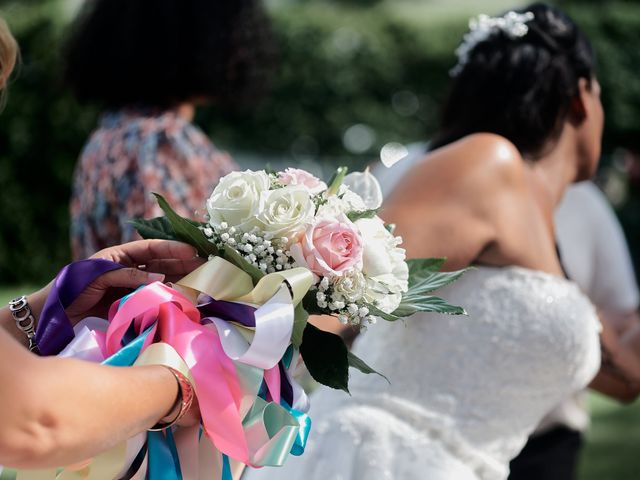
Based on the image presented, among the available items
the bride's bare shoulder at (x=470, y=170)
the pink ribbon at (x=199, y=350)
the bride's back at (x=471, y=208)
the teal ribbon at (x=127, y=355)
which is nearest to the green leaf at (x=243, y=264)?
the pink ribbon at (x=199, y=350)

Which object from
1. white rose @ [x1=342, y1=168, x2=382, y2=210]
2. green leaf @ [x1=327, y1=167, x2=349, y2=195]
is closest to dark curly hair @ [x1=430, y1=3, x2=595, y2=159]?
white rose @ [x1=342, y1=168, x2=382, y2=210]

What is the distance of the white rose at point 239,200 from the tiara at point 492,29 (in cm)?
157

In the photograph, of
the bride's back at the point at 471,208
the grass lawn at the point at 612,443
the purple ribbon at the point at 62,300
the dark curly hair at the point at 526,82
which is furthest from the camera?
the grass lawn at the point at 612,443

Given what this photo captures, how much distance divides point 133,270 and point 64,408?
1.42ft

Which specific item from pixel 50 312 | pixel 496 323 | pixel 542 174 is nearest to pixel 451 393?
pixel 496 323

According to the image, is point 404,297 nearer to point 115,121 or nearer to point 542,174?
point 542,174

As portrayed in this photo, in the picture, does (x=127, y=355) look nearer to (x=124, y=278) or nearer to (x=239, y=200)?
(x=124, y=278)

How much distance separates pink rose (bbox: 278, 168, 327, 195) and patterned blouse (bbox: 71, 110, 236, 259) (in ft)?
3.91

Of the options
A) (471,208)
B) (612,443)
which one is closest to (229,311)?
(471,208)

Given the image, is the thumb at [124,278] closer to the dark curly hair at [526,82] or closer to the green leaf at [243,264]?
the green leaf at [243,264]

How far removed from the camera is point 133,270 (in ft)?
5.51

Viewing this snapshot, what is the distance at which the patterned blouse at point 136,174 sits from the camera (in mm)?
3029

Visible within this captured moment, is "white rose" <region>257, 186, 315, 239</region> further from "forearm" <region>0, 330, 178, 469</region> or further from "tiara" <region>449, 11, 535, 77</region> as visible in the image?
"tiara" <region>449, 11, 535, 77</region>

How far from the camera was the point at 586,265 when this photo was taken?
4.09 meters
